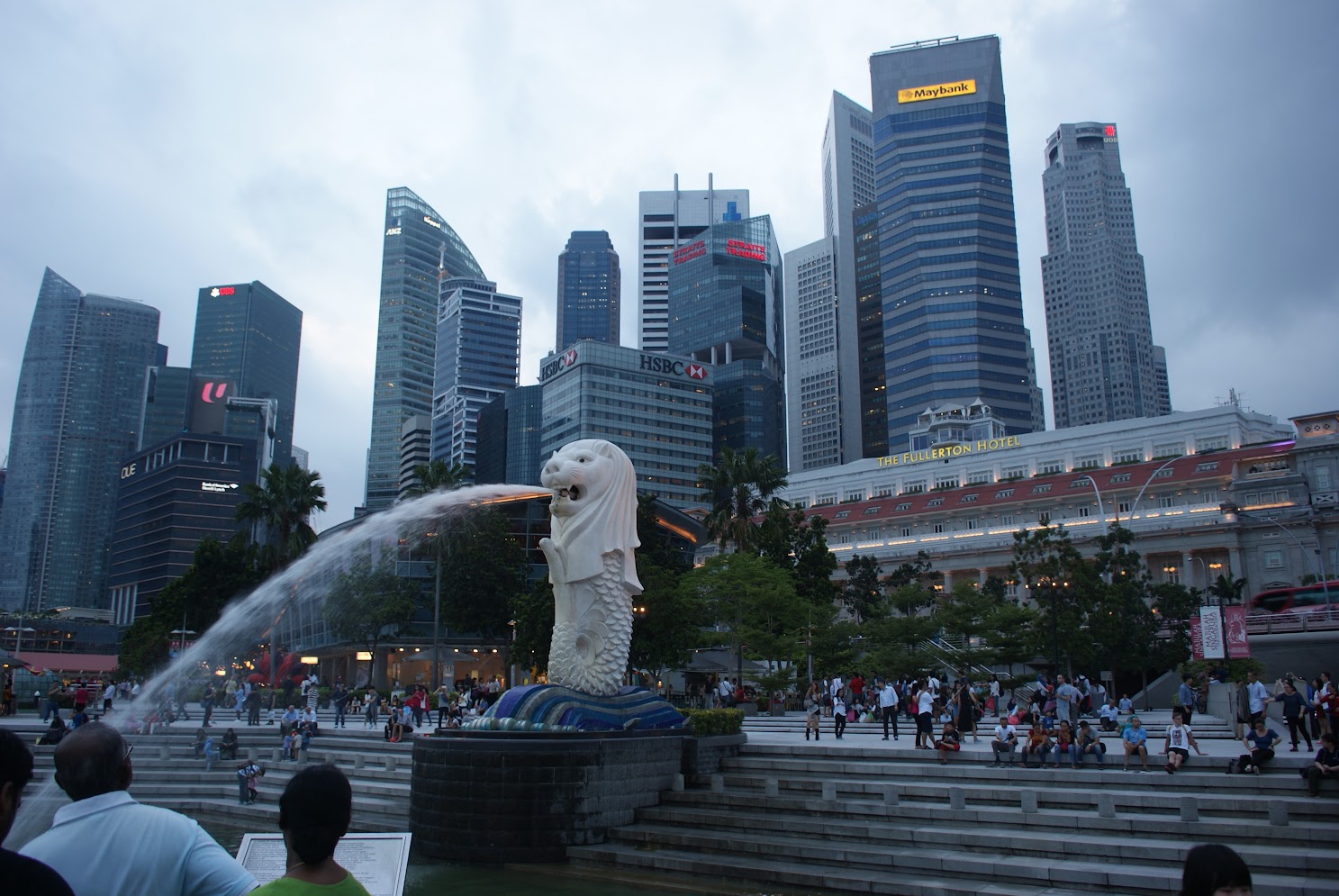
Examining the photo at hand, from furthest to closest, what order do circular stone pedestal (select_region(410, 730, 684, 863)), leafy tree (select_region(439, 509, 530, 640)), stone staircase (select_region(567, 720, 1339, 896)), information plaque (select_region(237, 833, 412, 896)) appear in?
1. leafy tree (select_region(439, 509, 530, 640))
2. circular stone pedestal (select_region(410, 730, 684, 863))
3. stone staircase (select_region(567, 720, 1339, 896))
4. information plaque (select_region(237, 833, 412, 896))

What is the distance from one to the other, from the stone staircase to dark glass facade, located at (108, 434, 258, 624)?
160407 millimetres

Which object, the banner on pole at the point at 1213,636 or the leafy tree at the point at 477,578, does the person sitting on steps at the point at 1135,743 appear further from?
the leafy tree at the point at 477,578

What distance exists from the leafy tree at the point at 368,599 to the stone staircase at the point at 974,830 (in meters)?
35.6

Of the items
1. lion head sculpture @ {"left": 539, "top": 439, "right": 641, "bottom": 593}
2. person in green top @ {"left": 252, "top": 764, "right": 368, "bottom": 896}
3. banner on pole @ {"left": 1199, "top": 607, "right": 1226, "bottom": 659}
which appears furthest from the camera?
banner on pole @ {"left": 1199, "top": 607, "right": 1226, "bottom": 659}

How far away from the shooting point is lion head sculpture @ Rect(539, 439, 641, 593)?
20.5m

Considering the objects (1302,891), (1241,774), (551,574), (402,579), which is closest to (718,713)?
(551,574)

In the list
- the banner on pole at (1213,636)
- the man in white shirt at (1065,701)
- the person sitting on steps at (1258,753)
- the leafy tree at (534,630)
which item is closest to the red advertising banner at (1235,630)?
the banner on pole at (1213,636)

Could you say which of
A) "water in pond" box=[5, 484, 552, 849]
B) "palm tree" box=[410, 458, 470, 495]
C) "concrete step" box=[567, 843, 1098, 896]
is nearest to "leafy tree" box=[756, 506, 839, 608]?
"palm tree" box=[410, 458, 470, 495]

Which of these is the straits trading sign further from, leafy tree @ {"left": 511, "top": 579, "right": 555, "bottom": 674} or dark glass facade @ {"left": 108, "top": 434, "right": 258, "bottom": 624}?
dark glass facade @ {"left": 108, "top": 434, "right": 258, "bottom": 624}

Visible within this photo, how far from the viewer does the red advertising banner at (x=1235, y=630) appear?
76.6 feet

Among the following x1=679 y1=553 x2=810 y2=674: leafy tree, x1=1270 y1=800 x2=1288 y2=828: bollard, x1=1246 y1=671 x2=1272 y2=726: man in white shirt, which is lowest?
x1=1270 y1=800 x2=1288 y2=828: bollard

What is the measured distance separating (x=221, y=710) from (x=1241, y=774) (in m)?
41.6

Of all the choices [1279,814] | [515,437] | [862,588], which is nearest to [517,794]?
[1279,814]

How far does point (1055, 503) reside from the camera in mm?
86875
